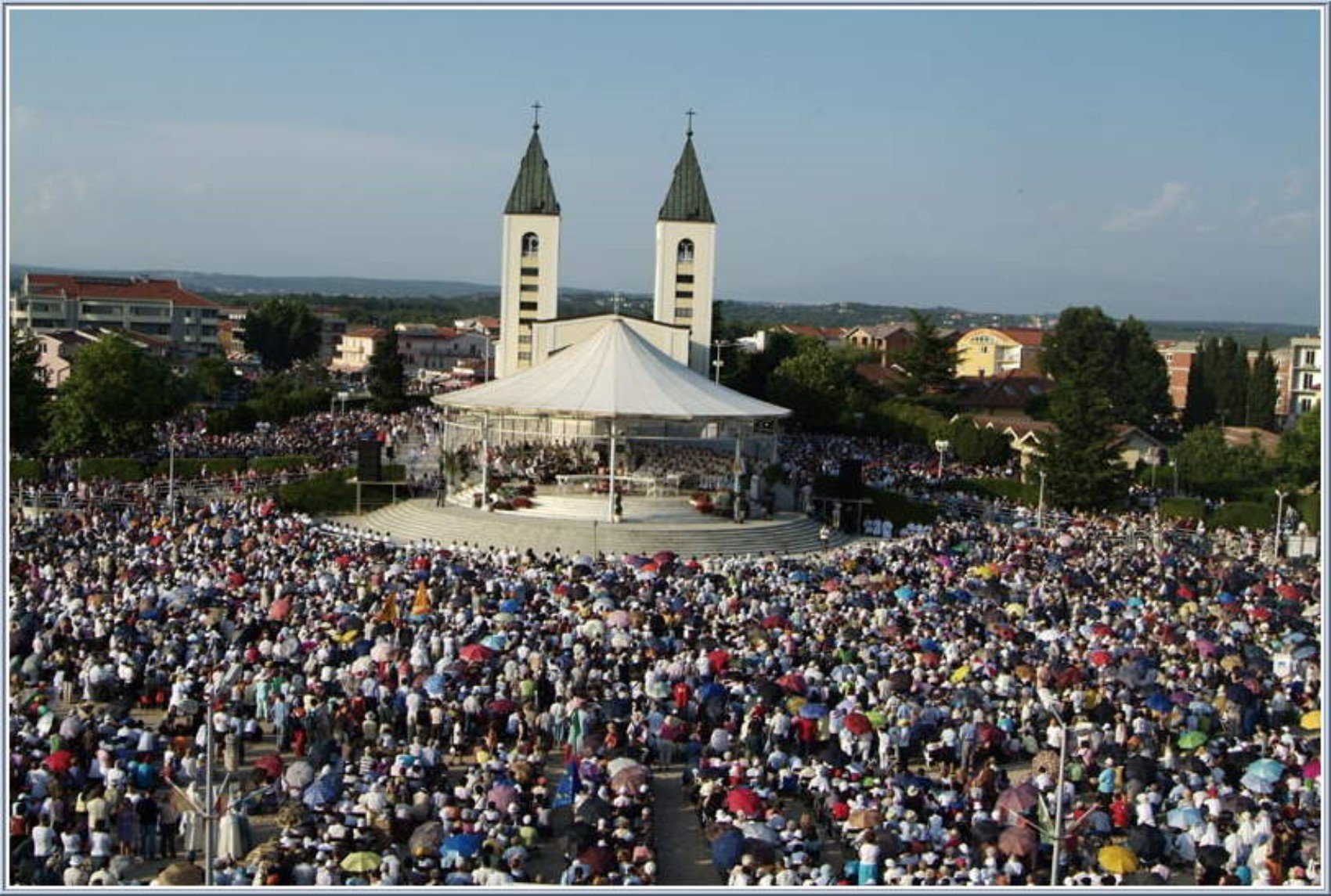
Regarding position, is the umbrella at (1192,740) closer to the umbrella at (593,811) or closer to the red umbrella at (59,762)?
the umbrella at (593,811)

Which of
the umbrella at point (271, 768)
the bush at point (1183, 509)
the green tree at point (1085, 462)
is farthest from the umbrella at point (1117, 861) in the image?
the green tree at point (1085, 462)

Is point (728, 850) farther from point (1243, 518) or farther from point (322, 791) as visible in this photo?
point (1243, 518)

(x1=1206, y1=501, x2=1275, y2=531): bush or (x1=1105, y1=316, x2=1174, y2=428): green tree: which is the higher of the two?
(x1=1105, y1=316, x2=1174, y2=428): green tree

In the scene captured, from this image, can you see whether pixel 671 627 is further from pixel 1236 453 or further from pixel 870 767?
pixel 1236 453

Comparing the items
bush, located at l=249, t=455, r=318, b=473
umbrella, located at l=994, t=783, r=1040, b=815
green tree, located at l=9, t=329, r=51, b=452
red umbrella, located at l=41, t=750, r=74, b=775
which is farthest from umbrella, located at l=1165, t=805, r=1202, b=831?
green tree, located at l=9, t=329, r=51, b=452

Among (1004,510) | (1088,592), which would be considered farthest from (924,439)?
(1088,592)

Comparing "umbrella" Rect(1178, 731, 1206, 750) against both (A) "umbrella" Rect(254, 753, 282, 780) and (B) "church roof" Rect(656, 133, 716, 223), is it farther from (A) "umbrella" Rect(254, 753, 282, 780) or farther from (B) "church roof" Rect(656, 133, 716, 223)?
(B) "church roof" Rect(656, 133, 716, 223)

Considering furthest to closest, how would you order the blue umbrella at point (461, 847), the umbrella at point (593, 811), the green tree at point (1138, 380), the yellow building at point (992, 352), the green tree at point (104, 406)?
the yellow building at point (992, 352) < the green tree at point (1138, 380) < the green tree at point (104, 406) < the umbrella at point (593, 811) < the blue umbrella at point (461, 847)
